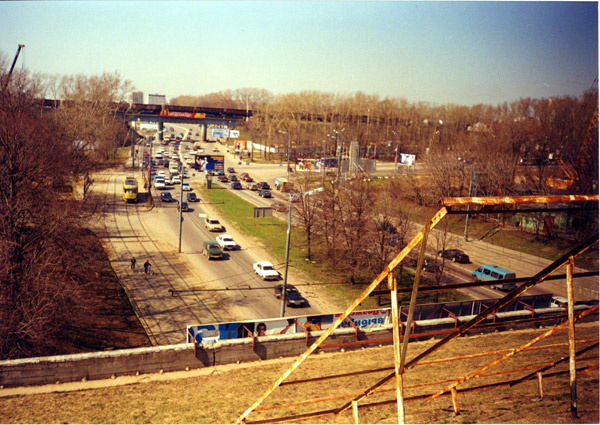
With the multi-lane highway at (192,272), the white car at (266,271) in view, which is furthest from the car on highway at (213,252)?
the white car at (266,271)

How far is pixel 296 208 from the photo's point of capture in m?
26.7

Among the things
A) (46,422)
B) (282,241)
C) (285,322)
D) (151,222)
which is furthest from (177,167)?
(46,422)

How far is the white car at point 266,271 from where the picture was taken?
21.1 meters

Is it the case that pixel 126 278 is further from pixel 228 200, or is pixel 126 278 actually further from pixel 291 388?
pixel 228 200

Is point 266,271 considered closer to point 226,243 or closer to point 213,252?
point 213,252

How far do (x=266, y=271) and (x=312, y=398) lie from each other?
11.8 meters

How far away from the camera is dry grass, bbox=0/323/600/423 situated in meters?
7.98

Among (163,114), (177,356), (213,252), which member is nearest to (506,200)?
(177,356)

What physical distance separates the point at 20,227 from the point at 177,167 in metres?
39.0

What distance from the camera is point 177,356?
11.6 metres

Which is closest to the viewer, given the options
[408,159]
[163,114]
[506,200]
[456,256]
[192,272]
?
[506,200]

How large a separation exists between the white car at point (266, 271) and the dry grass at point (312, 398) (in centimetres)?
866

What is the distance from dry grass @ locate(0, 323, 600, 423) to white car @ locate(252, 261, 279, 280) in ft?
28.4

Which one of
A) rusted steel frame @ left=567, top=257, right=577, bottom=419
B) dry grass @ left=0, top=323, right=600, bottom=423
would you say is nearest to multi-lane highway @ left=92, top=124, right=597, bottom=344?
dry grass @ left=0, top=323, right=600, bottom=423
